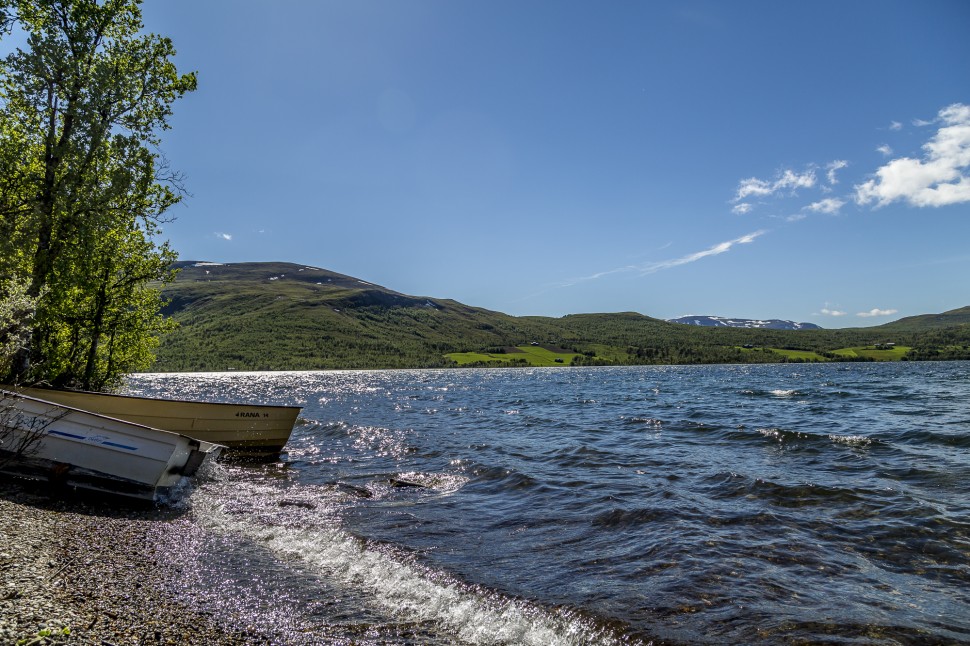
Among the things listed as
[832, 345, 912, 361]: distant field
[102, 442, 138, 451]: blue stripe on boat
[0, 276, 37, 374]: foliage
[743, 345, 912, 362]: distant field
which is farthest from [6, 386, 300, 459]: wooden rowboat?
[832, 345, 912, 361]: distant field

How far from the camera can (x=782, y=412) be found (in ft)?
109

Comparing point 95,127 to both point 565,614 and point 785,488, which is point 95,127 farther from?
point 785,488

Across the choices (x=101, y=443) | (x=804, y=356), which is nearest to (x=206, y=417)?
(x=101, y=443)

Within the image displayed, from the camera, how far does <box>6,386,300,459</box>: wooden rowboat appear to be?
52.3 ft

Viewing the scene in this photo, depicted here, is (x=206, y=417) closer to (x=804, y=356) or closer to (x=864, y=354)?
(x=804, y=356)

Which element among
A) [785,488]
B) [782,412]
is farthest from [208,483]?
[782,412]

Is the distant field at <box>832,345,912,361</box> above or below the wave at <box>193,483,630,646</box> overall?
below

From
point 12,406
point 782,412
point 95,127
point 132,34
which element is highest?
point 132,34

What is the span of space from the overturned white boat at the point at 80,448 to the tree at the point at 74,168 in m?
6.10

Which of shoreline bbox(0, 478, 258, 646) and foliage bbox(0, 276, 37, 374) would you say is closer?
shoreline bbox(0, 478, 258, 646)

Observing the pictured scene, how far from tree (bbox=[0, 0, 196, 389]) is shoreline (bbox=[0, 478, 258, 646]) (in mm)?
10191

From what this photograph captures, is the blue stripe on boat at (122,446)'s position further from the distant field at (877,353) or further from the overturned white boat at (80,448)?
the distant field at (877,353)

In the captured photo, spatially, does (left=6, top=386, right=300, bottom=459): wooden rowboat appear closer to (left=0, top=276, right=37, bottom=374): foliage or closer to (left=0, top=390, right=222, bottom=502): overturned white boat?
(left=0, top=276, right=37, bottom=374): foliage

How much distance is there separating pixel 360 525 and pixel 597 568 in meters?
5.62
